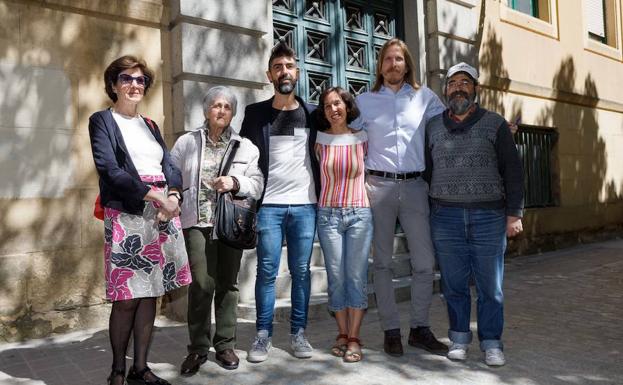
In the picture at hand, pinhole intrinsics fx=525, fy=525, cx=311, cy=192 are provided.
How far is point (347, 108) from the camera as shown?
154 inches

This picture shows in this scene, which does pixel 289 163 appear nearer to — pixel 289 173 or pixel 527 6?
pixel 289 173

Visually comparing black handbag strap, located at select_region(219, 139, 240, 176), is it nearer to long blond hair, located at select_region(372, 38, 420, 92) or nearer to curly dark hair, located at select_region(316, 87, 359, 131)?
curly dark hair, located at select_region(316, 87, 359, 131)

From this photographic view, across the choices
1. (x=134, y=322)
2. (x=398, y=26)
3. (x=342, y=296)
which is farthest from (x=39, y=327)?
(x=398, y=26)

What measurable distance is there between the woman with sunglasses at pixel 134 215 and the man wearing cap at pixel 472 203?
1.89m

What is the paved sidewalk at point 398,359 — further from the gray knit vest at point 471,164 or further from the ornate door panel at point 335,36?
the ornate door panel at point 335,36

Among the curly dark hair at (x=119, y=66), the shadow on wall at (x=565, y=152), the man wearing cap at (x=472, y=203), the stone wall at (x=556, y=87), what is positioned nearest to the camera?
the curly dark hair at (x=119, y=66)

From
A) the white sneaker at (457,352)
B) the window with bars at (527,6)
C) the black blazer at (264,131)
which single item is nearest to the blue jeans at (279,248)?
the black blazer at (264,131)

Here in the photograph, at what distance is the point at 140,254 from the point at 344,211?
57.2 inches

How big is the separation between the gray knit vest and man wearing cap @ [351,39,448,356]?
242 millimetres

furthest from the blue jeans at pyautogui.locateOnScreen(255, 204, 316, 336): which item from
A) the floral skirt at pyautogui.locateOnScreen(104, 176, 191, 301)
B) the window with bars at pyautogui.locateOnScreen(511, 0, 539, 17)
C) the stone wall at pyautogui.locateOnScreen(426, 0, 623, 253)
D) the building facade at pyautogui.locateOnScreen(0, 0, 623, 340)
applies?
the window with bars at pyautogui.locateOnScreen(511, 0, 539, 17)

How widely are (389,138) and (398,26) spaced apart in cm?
464

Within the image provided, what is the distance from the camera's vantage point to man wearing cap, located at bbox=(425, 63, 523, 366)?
373 cm

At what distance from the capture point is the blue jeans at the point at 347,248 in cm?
385

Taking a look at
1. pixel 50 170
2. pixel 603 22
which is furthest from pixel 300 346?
pixel 603 22
